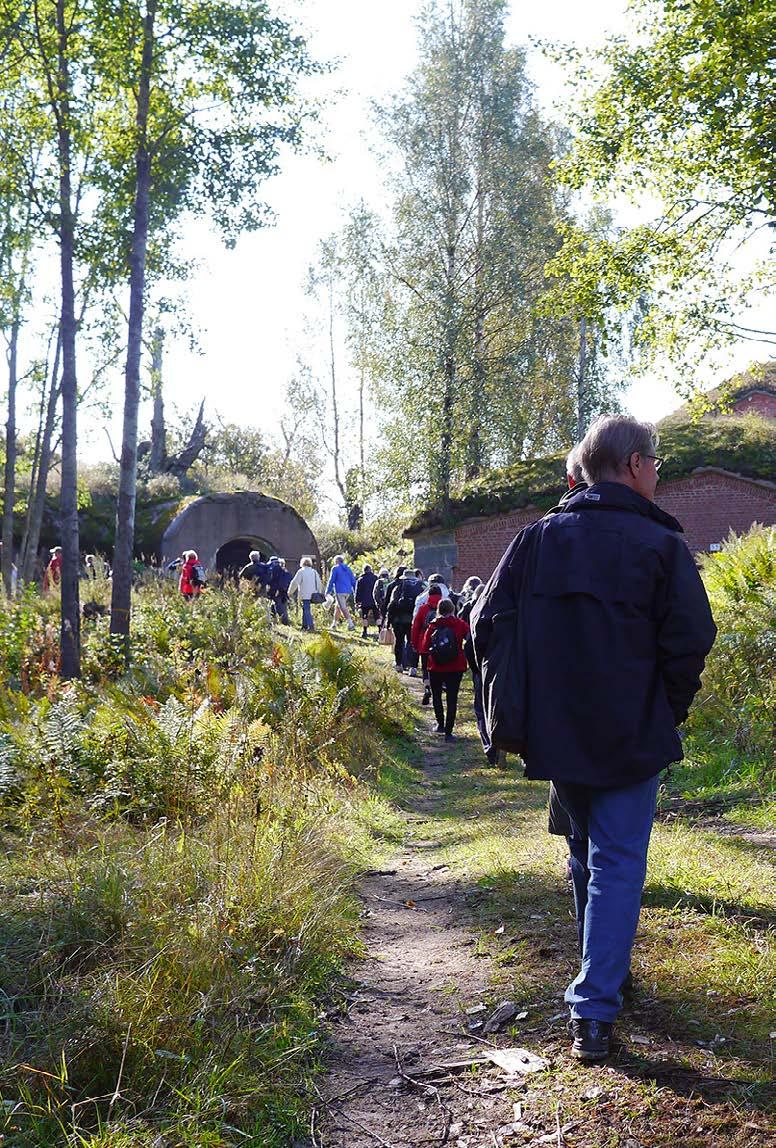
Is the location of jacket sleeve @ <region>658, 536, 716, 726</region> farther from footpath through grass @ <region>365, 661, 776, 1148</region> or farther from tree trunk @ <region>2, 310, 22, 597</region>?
tree trunk @ <region>2, 310, 22, 597</region>

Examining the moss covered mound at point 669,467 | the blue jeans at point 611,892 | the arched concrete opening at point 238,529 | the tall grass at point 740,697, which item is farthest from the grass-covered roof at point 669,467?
the blue jeans at point 611,892

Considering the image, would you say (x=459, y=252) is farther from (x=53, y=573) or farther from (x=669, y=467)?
(x=53, y=573)

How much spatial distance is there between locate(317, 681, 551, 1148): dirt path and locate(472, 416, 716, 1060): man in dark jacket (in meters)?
0.46

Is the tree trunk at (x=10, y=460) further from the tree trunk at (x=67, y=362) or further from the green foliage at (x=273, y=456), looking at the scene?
the green foliage at (x=273, y=456)

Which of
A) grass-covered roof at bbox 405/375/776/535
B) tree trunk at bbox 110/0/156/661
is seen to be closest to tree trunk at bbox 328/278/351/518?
grass-covered roof at bbox 405/375/776/535

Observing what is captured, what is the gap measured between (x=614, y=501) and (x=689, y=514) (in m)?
25.2

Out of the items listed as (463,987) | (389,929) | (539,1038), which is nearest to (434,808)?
(389,929)

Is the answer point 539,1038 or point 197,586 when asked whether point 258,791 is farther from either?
point 197,586

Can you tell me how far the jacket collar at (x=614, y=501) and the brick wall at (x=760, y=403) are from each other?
3697 centimetres

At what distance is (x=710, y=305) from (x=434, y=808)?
34.0 ft

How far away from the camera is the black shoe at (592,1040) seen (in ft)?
11.1

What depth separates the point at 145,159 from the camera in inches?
595

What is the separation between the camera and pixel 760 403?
3856cm

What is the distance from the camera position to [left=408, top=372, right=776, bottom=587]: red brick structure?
2727cm
